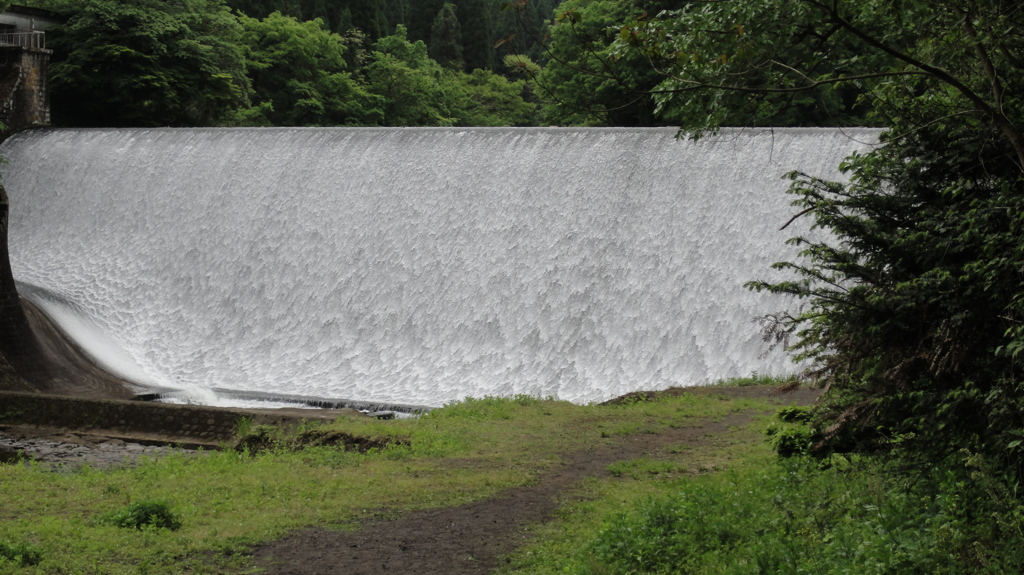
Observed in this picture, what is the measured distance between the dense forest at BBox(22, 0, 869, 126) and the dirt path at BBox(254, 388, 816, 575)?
839 centimetres

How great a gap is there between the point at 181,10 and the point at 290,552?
25.7 meters

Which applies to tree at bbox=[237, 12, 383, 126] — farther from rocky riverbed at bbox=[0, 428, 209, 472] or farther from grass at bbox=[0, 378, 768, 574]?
grass at bbox=[0, 378, 768, 574]

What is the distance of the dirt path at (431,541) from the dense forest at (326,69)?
839 cm

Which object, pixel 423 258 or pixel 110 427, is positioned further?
pixel 423 258

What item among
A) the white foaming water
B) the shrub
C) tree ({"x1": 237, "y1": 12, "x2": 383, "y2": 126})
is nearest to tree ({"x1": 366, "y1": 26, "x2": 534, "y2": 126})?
tree ({"x1": 237, "y1": 12, "x2": 383, "y2": 126})

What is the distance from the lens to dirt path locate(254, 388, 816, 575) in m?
5.43

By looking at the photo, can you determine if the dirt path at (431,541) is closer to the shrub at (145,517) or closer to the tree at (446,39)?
the shrub at (145,517)

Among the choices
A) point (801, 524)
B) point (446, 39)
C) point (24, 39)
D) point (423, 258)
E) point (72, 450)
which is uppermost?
point (446, 39)

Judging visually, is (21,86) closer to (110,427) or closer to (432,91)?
(110,427)

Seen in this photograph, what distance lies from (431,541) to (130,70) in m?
23.0

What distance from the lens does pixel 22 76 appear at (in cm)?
2295

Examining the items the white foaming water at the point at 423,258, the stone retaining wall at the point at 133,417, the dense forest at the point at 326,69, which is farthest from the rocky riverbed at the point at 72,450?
the dense forest at the point at 326,69

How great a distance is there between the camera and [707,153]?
14477 mm

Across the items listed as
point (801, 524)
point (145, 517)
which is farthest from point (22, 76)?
point (801, 524)
